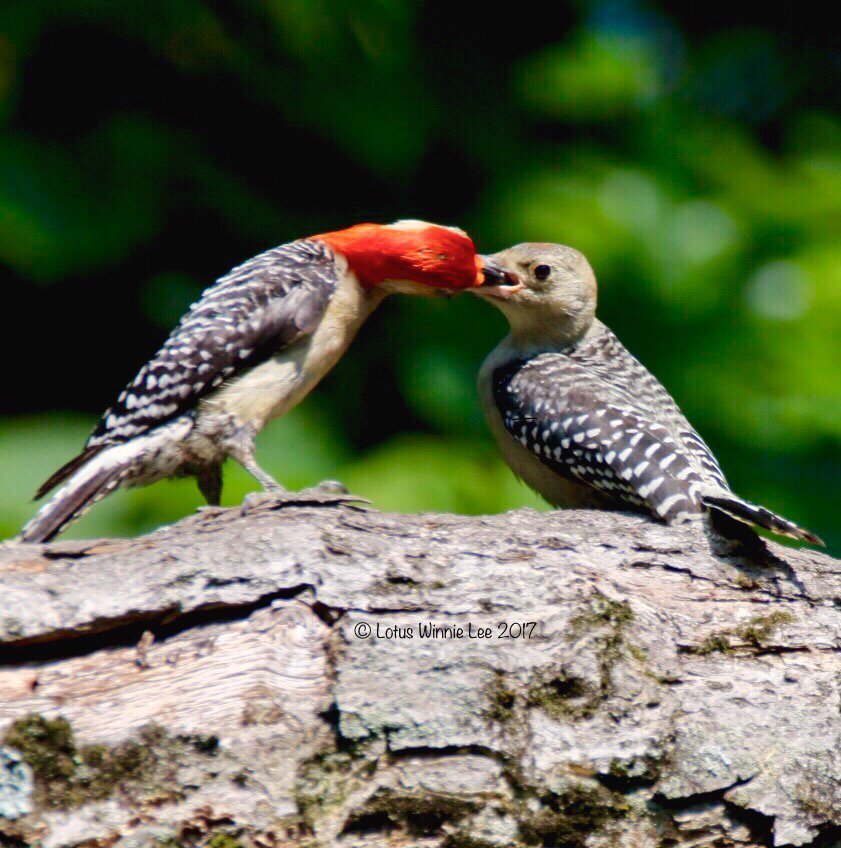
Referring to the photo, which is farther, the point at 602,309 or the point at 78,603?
the point at 602,309

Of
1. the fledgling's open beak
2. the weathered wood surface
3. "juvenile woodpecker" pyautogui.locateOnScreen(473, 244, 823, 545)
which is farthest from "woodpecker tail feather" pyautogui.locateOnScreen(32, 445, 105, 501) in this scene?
the fledgling's open beak

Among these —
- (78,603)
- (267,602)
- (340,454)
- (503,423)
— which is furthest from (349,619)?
(340,454)

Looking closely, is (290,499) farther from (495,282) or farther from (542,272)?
(542,272)

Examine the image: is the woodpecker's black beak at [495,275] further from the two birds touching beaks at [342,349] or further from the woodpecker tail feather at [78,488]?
the woodpecker tail feather at [78,488]

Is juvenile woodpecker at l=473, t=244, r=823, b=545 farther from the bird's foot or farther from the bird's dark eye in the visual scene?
the bird's foot

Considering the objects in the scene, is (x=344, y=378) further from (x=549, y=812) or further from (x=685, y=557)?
(x=549, y=812)

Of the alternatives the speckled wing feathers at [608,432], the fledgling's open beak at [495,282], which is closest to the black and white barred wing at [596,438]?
the speckled wing feathers at [608,432]
